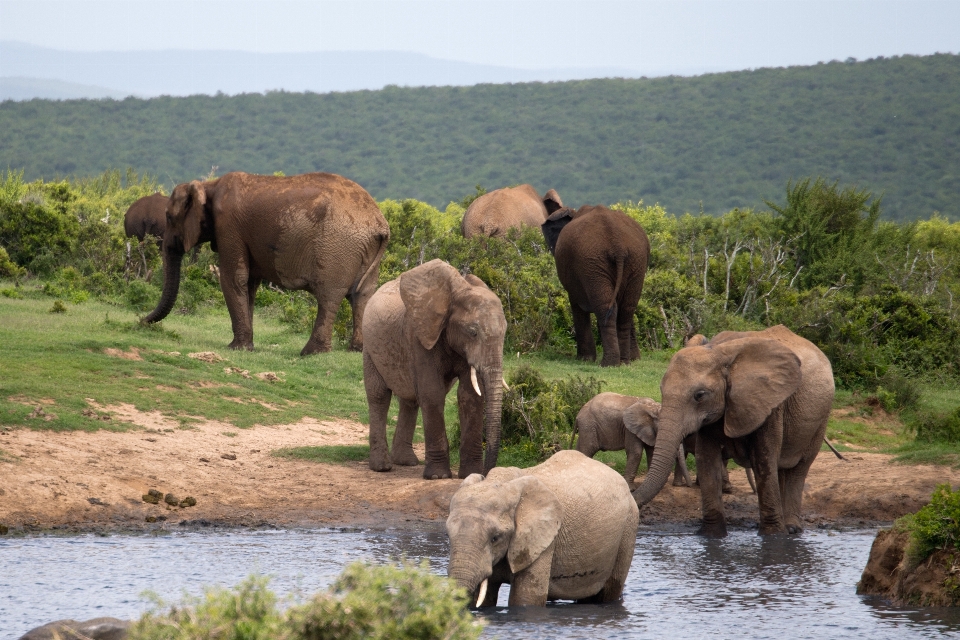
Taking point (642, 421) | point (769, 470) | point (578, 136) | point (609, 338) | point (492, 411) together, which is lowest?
point (769, 470)

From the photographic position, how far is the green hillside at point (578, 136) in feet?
244

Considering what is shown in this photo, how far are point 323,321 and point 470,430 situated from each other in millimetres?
6651

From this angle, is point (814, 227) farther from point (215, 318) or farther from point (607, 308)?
point (215, 318)

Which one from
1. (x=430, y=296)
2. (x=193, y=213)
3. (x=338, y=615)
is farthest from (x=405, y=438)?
(x=338, y=615)

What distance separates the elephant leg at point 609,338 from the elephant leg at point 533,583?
10.4m

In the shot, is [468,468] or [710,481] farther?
[468,468]

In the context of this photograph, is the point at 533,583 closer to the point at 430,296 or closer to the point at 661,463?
the point at 661,463

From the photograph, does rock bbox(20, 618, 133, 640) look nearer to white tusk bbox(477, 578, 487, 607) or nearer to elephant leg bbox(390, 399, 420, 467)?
white tusk bbox(477, 578, 487, 607)

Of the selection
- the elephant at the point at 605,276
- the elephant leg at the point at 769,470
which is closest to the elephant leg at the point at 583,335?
the elephant at the point at 605,276

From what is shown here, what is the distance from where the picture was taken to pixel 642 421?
12.2 m

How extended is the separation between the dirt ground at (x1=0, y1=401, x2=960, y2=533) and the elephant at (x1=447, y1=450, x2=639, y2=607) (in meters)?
2.98

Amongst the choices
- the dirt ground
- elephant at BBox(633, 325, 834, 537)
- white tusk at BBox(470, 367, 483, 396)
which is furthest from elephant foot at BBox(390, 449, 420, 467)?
elephant at BBox(633, 325, 834, 537)

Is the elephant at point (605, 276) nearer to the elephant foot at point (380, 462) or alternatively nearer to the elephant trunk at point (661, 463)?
the elephant foot at point (380, 462)

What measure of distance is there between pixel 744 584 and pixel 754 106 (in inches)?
3184
